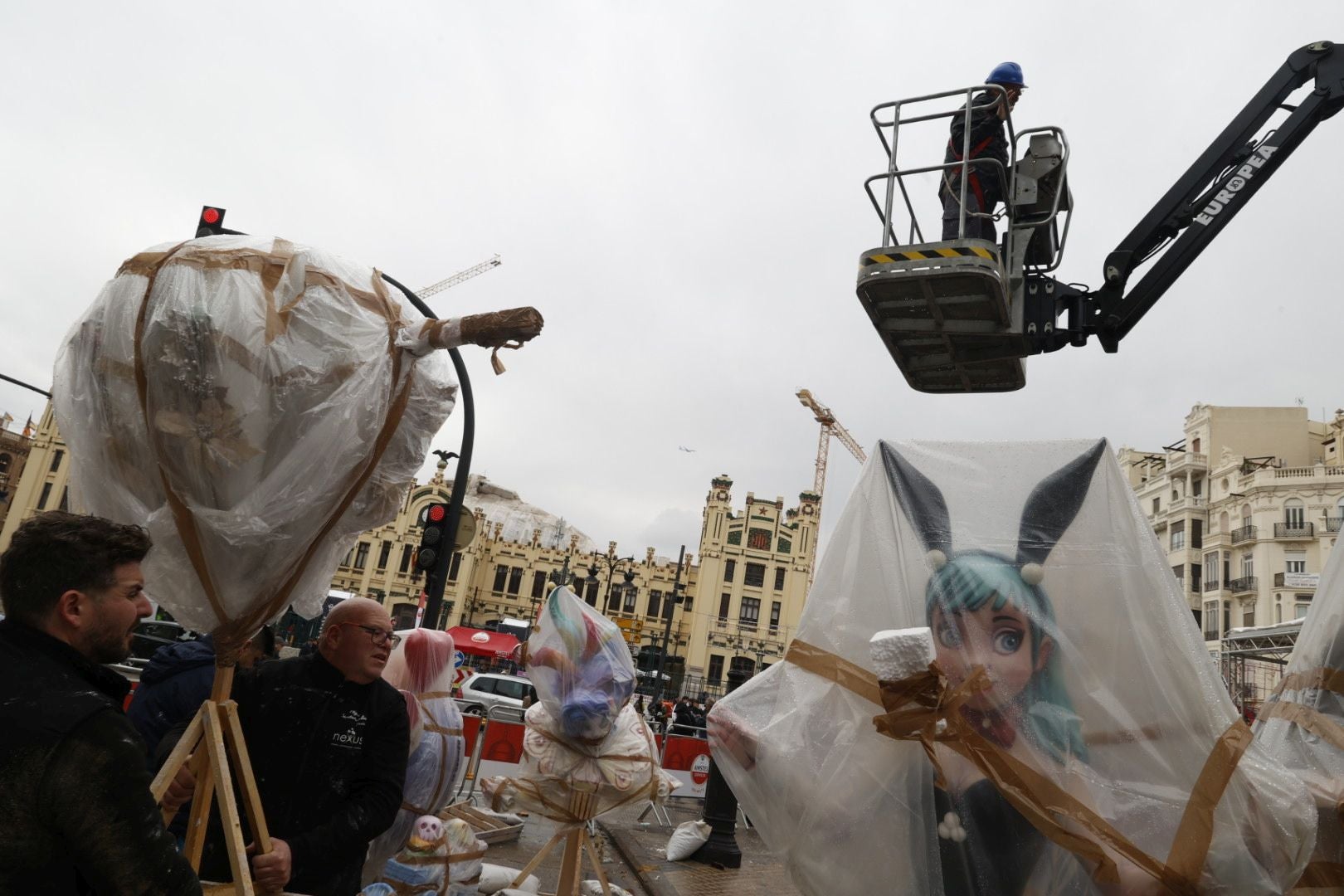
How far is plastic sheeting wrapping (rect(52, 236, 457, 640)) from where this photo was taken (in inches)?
90.6

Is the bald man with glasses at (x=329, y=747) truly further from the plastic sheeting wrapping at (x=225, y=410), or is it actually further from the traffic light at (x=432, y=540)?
the traffic light at (x=432, y=540)

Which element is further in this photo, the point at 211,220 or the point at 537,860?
the point at 211,220

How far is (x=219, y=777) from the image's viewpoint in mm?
2180

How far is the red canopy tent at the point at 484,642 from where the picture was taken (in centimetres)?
2728

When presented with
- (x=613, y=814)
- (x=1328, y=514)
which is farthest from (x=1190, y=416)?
(x=613, y=814)

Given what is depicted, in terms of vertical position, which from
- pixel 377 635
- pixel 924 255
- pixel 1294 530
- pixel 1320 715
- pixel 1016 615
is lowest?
pixel 377 635

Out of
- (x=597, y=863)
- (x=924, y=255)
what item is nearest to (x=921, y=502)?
(x=924, y=255)

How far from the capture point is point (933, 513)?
256 centimetres

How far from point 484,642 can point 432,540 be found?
20896 mm

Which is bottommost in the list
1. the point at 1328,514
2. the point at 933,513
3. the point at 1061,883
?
the point at 1061,883

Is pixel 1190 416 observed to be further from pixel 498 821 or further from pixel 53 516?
pixel 53 516

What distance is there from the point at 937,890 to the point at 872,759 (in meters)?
0.35

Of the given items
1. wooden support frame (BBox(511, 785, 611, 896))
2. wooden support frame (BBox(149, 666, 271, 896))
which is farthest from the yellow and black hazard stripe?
wooden support frame (BBox(149, 666, 271, 896))

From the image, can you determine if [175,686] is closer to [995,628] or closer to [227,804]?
[227,804]
